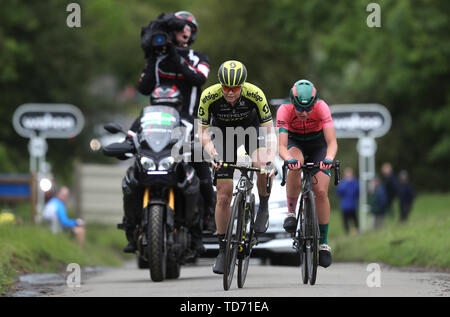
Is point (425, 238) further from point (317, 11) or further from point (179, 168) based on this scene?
point (317, 11)

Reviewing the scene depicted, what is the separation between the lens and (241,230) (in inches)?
423

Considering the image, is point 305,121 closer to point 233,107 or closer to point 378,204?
point 233,107

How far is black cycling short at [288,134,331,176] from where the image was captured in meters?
11.5

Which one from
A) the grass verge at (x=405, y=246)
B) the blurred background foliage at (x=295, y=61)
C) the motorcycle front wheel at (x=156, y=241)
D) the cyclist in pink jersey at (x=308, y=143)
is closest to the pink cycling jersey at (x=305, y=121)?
the cyclist in pink jersey at (x=308, y=143)

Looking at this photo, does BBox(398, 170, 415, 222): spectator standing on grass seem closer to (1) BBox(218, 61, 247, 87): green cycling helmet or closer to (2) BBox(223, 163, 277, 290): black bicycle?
(2) BBox(223, 163, 277, 290): black bicycle

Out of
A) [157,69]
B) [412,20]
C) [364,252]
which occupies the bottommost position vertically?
[364,252]

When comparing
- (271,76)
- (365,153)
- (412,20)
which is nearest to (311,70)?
(271,76)

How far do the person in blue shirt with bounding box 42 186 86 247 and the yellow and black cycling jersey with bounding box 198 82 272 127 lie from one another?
8867 mm

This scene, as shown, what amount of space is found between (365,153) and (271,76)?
22.8 meters

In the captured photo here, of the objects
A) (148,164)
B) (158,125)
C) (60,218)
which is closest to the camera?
(148,164)

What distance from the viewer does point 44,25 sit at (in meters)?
49.0

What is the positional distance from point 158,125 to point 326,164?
2.31 metres

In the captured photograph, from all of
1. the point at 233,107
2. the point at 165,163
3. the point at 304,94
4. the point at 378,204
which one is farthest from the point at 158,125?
the point at 378,204

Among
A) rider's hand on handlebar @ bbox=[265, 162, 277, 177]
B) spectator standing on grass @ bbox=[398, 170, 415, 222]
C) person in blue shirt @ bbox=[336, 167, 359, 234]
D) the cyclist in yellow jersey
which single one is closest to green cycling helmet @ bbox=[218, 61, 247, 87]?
the cyclist in yellow jersey
